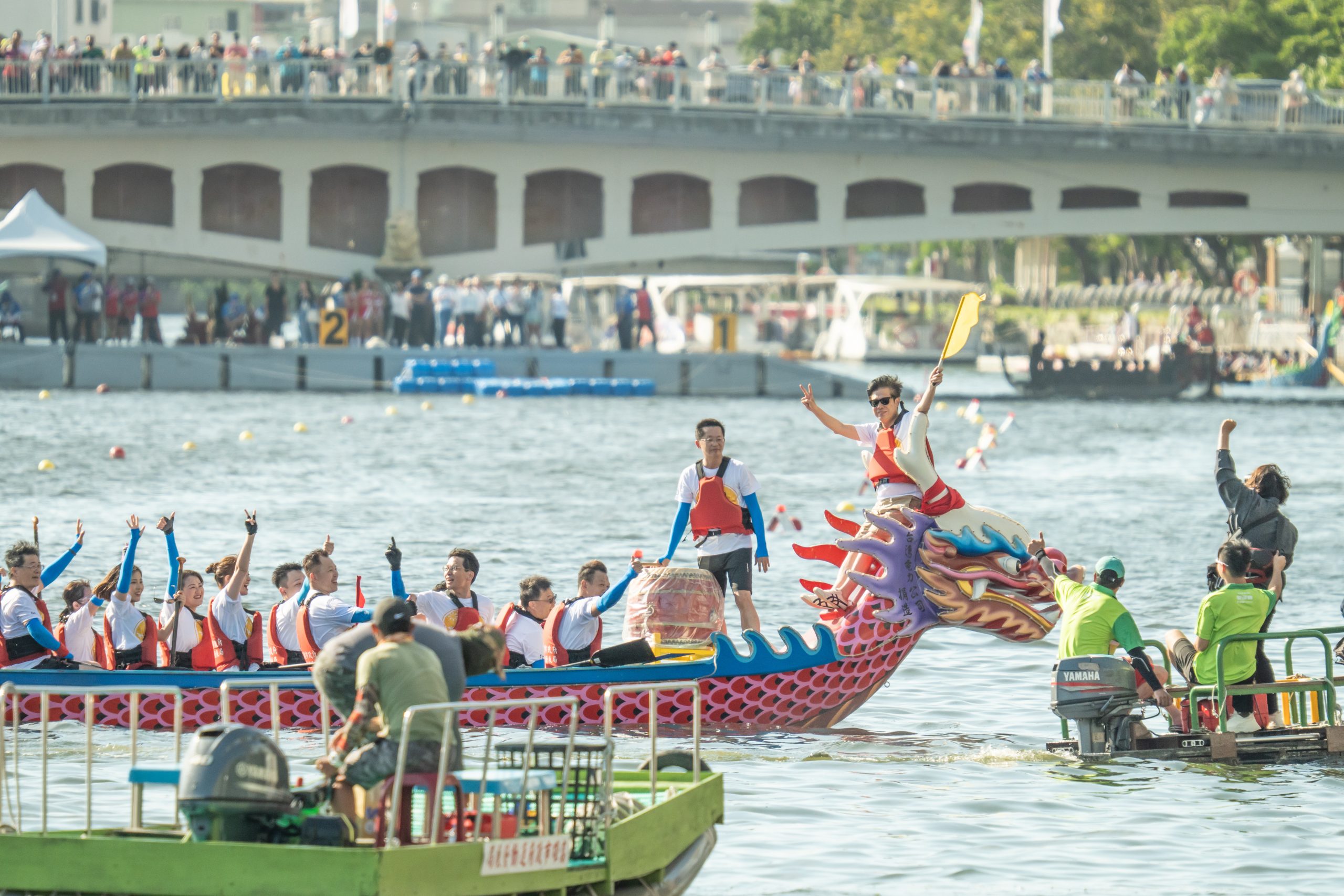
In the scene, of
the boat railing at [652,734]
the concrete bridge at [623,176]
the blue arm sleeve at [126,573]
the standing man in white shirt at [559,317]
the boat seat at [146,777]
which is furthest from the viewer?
the concrete bridge at [623,176]

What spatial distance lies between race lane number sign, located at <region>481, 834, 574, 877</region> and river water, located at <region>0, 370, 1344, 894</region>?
2611 mm

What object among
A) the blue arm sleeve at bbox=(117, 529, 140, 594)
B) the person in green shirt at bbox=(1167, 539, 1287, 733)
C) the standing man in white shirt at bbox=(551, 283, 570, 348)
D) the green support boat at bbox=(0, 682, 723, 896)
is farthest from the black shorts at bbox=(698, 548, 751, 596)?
the standing man in white shirt at bbox=(551, 283, 570, 348)

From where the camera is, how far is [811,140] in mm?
59906

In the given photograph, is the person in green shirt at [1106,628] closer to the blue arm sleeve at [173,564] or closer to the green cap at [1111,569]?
the green cap at [1111,569]

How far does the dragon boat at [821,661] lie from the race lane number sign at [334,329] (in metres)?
40.1

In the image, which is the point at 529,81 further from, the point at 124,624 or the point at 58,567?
the point at 124,624

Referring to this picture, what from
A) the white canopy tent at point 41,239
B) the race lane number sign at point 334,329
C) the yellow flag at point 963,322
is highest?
the white canopy tent at point 41,239

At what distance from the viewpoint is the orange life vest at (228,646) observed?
1595cm

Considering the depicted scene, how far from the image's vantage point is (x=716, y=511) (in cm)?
1706

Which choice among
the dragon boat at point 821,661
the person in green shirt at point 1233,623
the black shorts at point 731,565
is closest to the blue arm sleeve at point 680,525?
the black shorts at point 731,565

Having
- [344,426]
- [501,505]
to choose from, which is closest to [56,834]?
[501,505]

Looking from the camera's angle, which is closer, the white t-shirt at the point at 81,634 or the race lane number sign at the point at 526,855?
the race lane number sign at the point at 526,855

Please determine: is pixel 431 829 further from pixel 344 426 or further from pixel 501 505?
pixel 344 426

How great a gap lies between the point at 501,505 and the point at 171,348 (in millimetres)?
21587
